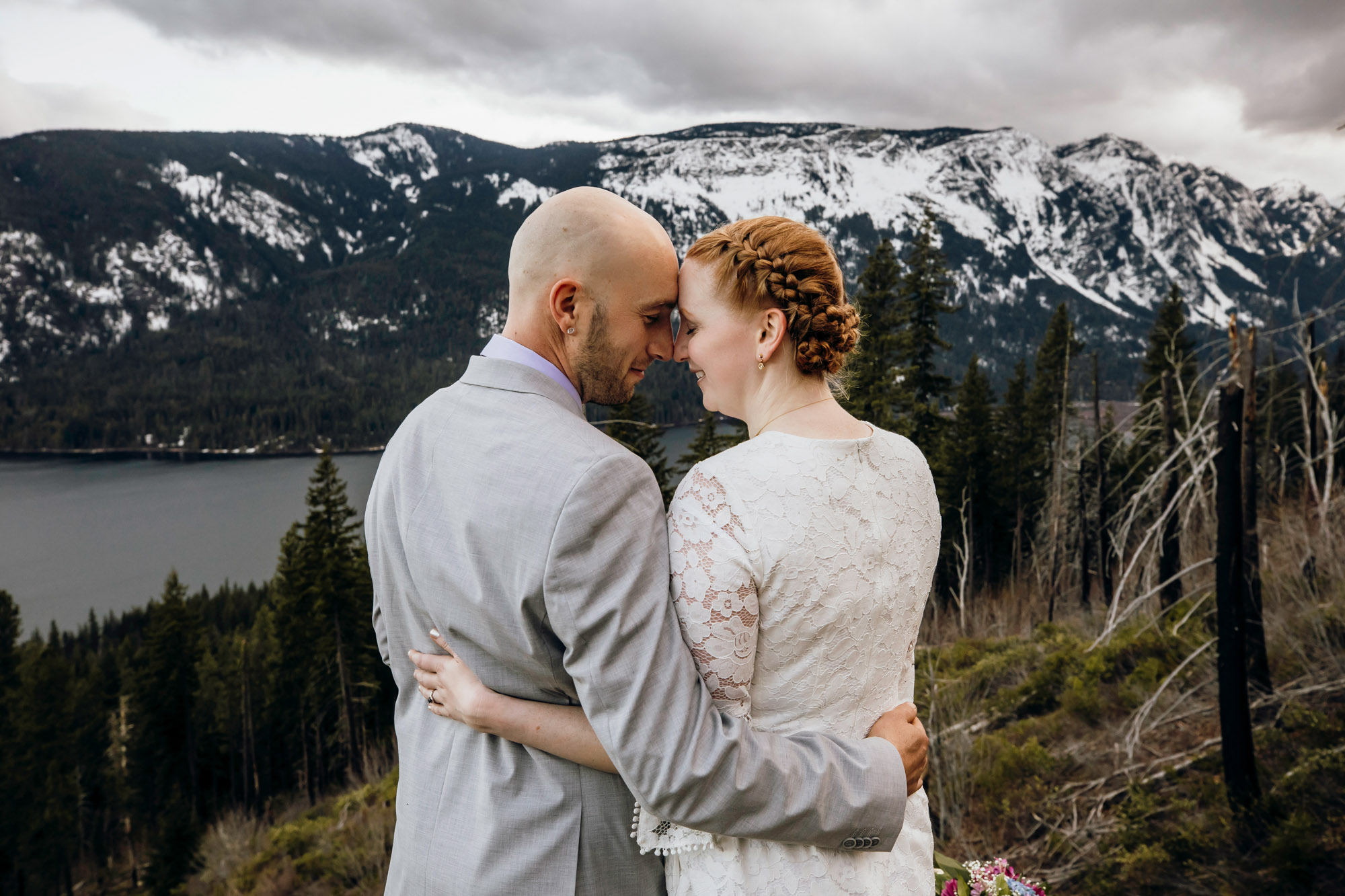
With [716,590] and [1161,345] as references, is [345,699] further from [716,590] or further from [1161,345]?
[716,590]

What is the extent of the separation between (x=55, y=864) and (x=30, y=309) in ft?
683

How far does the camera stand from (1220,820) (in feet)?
19.6

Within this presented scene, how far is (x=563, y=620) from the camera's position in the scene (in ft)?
4.36

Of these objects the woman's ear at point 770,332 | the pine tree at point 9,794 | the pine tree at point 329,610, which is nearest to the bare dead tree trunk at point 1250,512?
the woman's ear at point 770,332

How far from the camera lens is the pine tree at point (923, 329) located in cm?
1812

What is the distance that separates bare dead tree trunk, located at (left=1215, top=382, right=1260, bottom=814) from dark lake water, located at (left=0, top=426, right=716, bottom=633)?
4434 centimetres

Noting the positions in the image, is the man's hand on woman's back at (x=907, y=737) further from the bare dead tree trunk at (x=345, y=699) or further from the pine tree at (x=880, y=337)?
the bare dead tree trunk at (x=345, y=699)

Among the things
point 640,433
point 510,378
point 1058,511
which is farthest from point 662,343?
point 1058,511

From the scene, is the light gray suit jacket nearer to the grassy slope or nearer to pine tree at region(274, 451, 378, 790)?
the grassy slope

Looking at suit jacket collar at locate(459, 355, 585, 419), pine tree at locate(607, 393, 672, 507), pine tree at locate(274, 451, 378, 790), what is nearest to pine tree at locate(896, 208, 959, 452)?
pine tree at locate(607, 393, 672, 507)

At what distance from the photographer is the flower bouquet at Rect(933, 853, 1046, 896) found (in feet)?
9.11

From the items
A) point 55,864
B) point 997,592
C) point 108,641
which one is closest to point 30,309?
point 108,641

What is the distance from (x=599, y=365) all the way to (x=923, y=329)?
18.6 metres

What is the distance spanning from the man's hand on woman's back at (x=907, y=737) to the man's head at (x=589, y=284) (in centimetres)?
98
